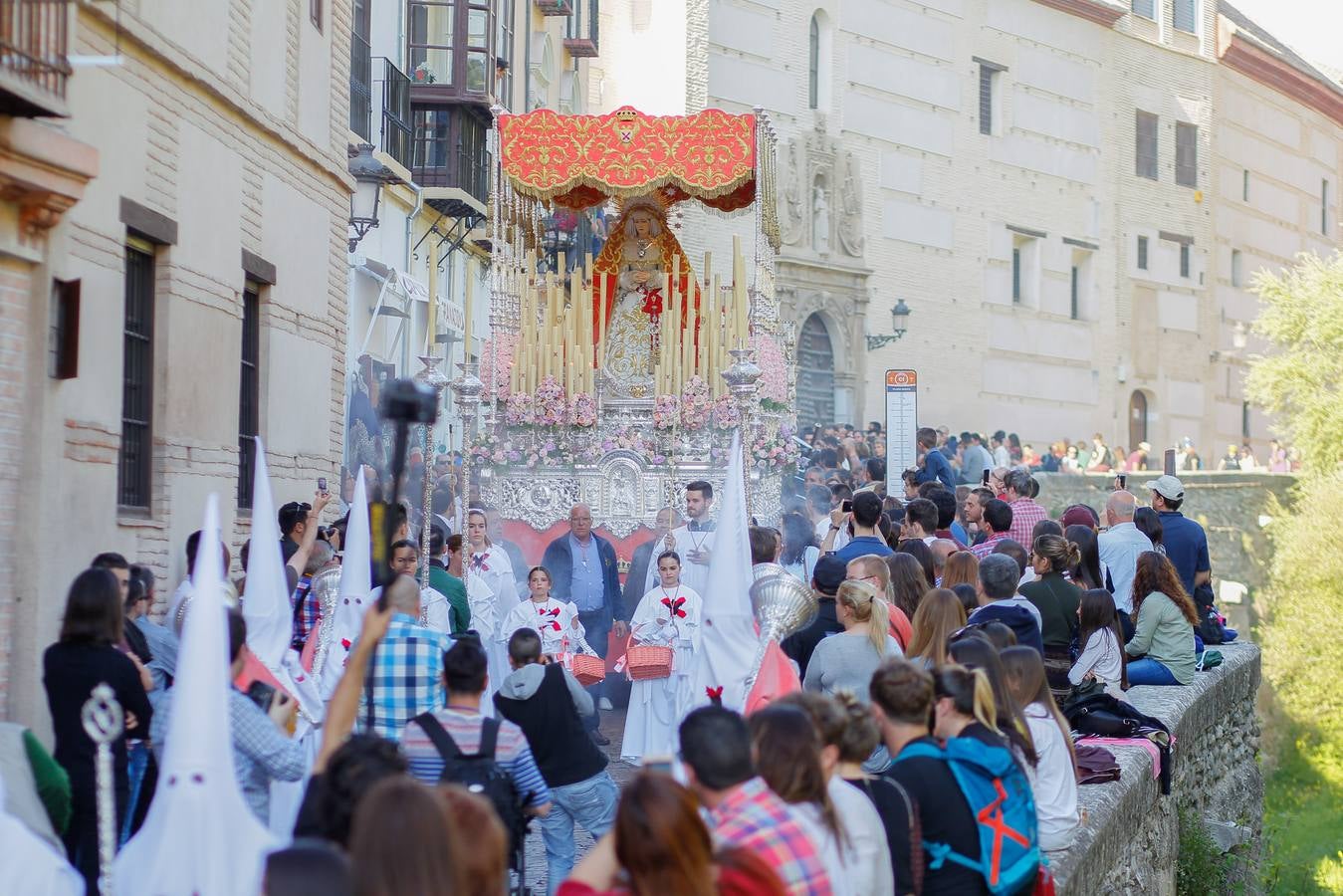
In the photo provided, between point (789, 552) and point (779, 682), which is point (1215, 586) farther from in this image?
point (779, 682)

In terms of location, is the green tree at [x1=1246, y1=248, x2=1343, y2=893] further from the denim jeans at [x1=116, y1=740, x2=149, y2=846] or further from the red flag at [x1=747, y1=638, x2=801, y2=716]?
the denim jeans at [x1=116, y1=740, x2=149, y2=846]

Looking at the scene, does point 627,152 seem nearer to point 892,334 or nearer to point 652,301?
point 652,301

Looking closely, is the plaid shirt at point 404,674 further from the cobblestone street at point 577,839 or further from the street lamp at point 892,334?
the street lamp at point 892,334

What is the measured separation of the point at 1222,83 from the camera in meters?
47.5

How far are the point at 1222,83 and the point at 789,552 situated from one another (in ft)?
121

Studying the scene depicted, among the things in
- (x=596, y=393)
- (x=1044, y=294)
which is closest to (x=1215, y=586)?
(x=1044, y=294)

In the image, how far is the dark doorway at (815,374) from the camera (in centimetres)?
3469

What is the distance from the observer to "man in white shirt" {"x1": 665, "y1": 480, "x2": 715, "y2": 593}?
13836 mm

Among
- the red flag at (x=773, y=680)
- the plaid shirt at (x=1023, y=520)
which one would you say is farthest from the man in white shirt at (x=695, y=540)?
the red flag at (x=773, y=680)

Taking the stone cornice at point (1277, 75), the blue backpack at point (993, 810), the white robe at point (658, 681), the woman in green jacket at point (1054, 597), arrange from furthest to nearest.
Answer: the stone cornice at point (1277, 75) < the white robe at point (658, 681) < the woman in green jacket at point (1054, 597) < the blue backpack at point (993, 810)

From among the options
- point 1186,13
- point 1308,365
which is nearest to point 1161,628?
point 1308,365

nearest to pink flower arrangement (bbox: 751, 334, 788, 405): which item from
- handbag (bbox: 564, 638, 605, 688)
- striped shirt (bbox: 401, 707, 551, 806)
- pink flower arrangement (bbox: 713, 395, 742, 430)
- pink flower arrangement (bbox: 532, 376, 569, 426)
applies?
pink flower arrangement (bbox: 713, 395, 742, 430)

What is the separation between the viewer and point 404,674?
25.5 feet

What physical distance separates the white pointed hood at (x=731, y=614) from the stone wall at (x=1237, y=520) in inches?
1042
